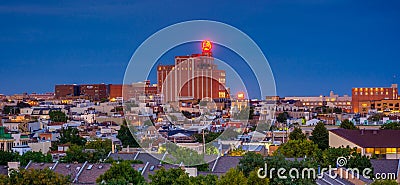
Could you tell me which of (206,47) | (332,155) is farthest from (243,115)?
(332,155)

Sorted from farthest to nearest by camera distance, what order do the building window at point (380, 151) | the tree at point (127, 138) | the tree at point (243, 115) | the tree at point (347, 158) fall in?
the tree at point (243, 115)
the tree at point (127, 138)
the building window at point (380, 151)
the tree at point (347, 158)

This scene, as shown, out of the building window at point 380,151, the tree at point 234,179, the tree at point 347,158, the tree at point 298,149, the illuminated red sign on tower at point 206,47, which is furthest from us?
the illuminated red sign on tower at point 206,47

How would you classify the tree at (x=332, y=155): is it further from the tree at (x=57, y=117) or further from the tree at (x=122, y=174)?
the tree at (x=57, y=117)

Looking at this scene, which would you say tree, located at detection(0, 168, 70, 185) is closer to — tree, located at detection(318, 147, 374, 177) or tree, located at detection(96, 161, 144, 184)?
tree, located at detection(96, 161, 144, 184)

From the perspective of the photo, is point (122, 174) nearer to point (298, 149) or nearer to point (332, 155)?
point (332, 155)

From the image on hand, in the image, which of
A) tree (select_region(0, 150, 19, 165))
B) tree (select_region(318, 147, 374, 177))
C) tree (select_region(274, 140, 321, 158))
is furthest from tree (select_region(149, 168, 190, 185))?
tree (select_region(274, 140, 321, 158))

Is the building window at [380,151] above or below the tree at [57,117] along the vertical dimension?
below

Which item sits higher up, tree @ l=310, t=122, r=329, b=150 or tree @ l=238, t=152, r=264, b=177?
tree @ l=238, t=152, r=264, b=177

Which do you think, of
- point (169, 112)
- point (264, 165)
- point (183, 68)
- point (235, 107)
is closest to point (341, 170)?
point (264, 165)

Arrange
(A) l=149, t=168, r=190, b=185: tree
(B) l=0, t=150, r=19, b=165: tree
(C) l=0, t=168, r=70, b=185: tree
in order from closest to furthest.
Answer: (C) l=0, t=168, r=70, b=185: tree < (A) l=149, t=168, r=190, b=185: tree < (B) l=0, t=150, r=19, b=165: tree

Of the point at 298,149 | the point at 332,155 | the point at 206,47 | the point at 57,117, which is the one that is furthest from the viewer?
the point at 57,117

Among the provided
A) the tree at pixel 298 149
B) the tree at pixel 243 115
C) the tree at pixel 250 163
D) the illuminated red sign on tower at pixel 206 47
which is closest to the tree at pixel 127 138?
the tree at pixel 298 149

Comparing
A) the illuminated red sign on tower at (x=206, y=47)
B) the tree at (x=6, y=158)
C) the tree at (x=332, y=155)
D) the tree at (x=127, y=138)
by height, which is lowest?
the tree at (x=127, y=138)

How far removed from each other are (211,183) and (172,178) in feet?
5.30
